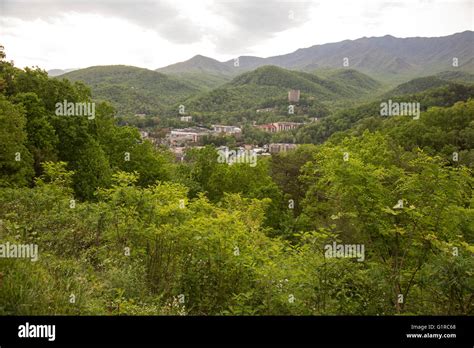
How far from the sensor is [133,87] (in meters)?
125

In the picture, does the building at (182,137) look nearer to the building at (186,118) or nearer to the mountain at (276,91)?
the building at (186,118)

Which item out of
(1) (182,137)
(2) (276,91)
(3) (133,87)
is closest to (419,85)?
(2) (276,91)

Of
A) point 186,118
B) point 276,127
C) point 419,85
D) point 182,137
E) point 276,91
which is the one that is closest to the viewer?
point 182,137

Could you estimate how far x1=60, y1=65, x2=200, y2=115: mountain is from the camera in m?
94.4

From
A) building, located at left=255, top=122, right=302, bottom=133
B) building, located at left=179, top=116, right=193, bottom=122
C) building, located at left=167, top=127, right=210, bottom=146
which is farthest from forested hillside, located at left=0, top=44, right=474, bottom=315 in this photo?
building, located at left=179, top=116, right=193, bottom=122

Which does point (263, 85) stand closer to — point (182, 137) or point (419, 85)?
point (419, 85)

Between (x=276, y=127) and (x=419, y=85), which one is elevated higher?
(x=419, y=85)

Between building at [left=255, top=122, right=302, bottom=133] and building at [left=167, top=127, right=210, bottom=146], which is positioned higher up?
building at [left=255, top=122, right=302, bottom=133]

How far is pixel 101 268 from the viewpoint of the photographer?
5953 mm

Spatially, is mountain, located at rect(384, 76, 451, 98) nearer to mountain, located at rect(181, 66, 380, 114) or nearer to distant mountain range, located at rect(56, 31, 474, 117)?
distant mountain range, located at rect(56, 31, 474, 117)

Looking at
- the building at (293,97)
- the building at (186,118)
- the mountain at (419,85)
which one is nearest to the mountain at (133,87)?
the building at (186,118)
